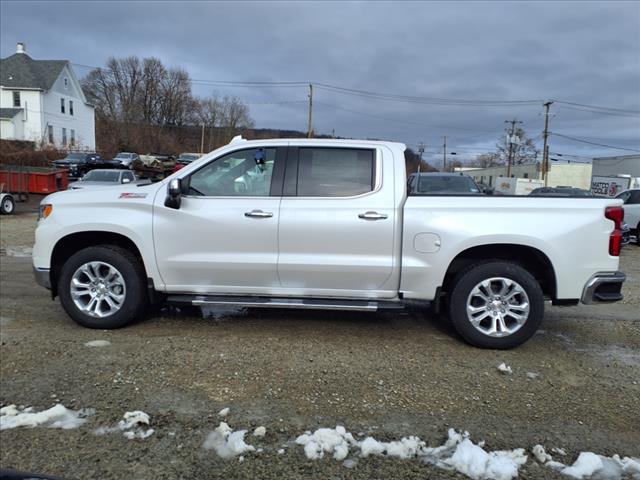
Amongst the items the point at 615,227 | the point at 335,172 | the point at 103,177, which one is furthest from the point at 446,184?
the point at 103,177

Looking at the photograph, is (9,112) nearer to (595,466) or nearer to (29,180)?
(29,180)

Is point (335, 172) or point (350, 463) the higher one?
point (335, 172)

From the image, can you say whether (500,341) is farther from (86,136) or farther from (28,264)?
(86,136)

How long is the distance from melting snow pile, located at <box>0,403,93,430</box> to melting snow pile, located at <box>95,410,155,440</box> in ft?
0.75

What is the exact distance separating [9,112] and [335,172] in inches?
1979

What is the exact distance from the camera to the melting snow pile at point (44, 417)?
3150mm

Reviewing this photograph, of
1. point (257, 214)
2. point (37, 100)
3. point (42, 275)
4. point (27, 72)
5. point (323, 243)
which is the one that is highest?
point (27, 72)

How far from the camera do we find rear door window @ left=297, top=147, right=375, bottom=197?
4.73 metres

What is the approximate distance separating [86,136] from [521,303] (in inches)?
2386

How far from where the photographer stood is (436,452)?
2914 millimetres

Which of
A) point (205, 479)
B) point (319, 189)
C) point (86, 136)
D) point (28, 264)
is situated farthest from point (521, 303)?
point (86, 136)

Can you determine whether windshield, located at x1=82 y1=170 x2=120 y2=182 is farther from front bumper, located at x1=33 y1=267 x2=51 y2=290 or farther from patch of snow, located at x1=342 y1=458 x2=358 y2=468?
patch of snow, located at x1=342 y1=458 x2=358 y2=468

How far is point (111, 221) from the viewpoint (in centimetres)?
483

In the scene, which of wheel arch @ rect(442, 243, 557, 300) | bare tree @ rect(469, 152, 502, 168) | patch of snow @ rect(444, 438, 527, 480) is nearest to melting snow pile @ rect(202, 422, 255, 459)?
patch of snow @ rect(444, 438, 527, 480)
